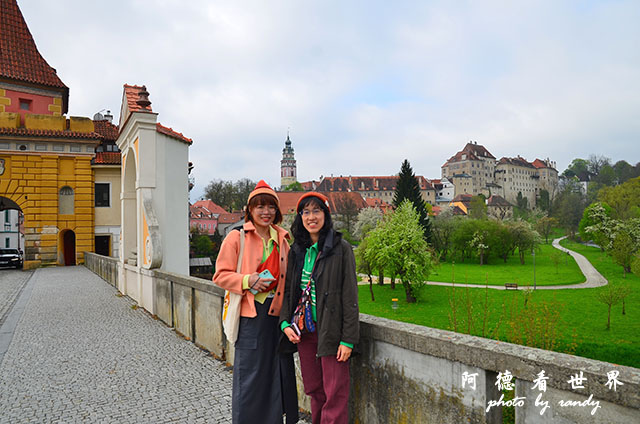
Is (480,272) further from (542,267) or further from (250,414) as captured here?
(250,414)

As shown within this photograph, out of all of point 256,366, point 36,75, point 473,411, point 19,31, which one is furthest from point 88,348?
point 19,31

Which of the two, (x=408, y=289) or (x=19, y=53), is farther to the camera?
(x=408, y=289)

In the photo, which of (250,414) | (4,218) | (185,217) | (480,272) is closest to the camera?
(250,414)

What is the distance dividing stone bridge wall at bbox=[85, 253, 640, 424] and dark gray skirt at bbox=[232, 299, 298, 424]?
0.57m

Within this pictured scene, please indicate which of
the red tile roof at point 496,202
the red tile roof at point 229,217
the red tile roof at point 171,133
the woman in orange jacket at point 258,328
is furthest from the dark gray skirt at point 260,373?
the red tile roof at point 496,202

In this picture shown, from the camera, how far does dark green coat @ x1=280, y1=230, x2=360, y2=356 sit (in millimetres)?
2803

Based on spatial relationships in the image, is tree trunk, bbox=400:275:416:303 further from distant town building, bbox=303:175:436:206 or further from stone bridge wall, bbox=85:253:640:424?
distant town building, bbox=303:175:436:206

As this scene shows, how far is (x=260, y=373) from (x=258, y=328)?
1.12ft

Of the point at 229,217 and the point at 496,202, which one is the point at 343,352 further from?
the point at 496,202

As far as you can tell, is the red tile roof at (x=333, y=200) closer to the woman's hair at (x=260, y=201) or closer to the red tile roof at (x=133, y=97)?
the red tile roof at (x=133, y=97)

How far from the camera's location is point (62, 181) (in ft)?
79.7

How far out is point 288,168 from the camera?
168 meters

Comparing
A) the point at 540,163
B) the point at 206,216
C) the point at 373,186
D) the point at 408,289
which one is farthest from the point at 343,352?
the point at 540,163

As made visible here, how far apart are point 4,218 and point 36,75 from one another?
39649mm
